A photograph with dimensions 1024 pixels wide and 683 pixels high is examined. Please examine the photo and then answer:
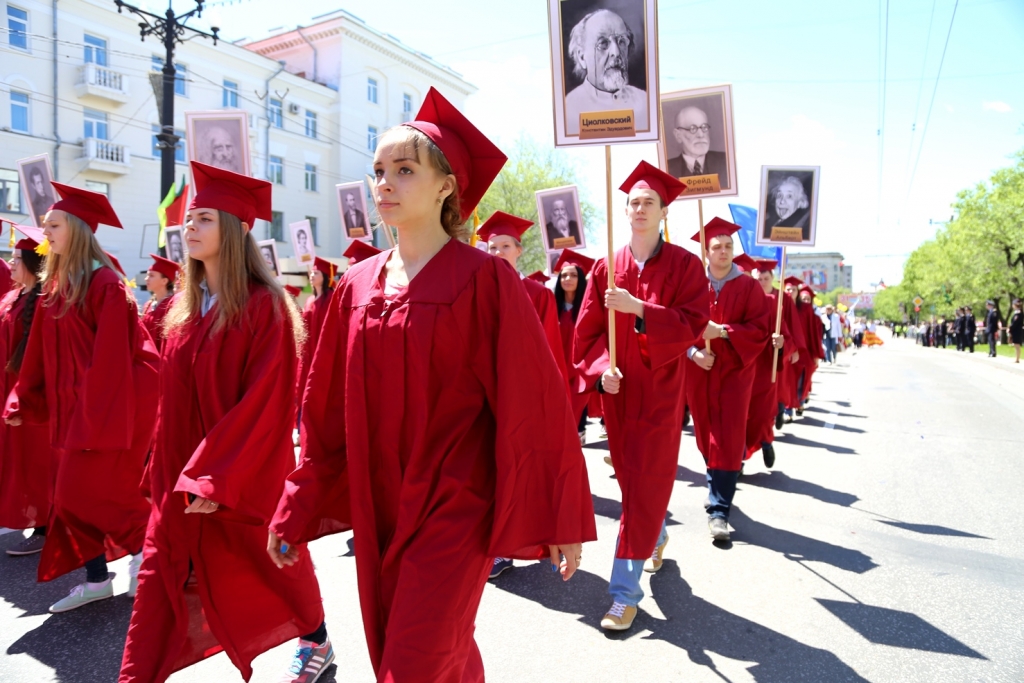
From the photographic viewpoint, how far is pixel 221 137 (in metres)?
5.68

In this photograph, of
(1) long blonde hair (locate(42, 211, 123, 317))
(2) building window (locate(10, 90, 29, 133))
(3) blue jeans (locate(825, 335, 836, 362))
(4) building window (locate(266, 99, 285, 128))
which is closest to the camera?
(1) long blonde hair (locate(42, 211, 123, 317))

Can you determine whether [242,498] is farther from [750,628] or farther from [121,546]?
[750,628]

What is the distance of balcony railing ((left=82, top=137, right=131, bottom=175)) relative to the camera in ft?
82.8

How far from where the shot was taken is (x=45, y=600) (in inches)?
173

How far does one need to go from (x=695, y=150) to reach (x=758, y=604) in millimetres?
3566

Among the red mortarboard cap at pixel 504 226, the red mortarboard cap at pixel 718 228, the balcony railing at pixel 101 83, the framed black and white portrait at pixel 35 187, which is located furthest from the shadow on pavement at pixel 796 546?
the balcony railing at pixel 101 83

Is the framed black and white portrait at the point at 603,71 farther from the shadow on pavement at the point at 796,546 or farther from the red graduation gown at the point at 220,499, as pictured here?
the shadow on pavement at the point at 796,546

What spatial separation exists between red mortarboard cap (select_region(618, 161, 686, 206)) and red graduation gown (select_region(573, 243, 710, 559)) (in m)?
0.30

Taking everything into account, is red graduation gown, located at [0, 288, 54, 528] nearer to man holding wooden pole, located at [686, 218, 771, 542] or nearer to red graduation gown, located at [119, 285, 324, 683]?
red graduation gown, located at [119, 285, 324, 683]

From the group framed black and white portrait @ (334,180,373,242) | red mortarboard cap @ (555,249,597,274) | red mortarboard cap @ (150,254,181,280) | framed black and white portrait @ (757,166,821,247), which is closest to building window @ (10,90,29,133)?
framed black and white portrait @ (334,180,373,242)

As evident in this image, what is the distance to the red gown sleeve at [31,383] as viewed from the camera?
→ 438cm

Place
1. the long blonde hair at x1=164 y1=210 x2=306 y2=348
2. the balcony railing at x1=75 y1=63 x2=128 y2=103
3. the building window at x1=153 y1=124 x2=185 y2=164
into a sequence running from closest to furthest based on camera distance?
the long blonde hair at x1=164 y1=210 x2=306 y2=348, the balcony railing at x1=75 y1=63 x2=128 y2=103, the building window at x1=153 y1=124 x2=185 y2=164

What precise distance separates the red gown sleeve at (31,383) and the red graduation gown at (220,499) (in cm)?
171

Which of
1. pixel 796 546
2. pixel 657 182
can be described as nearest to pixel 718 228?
pixel 657 182
